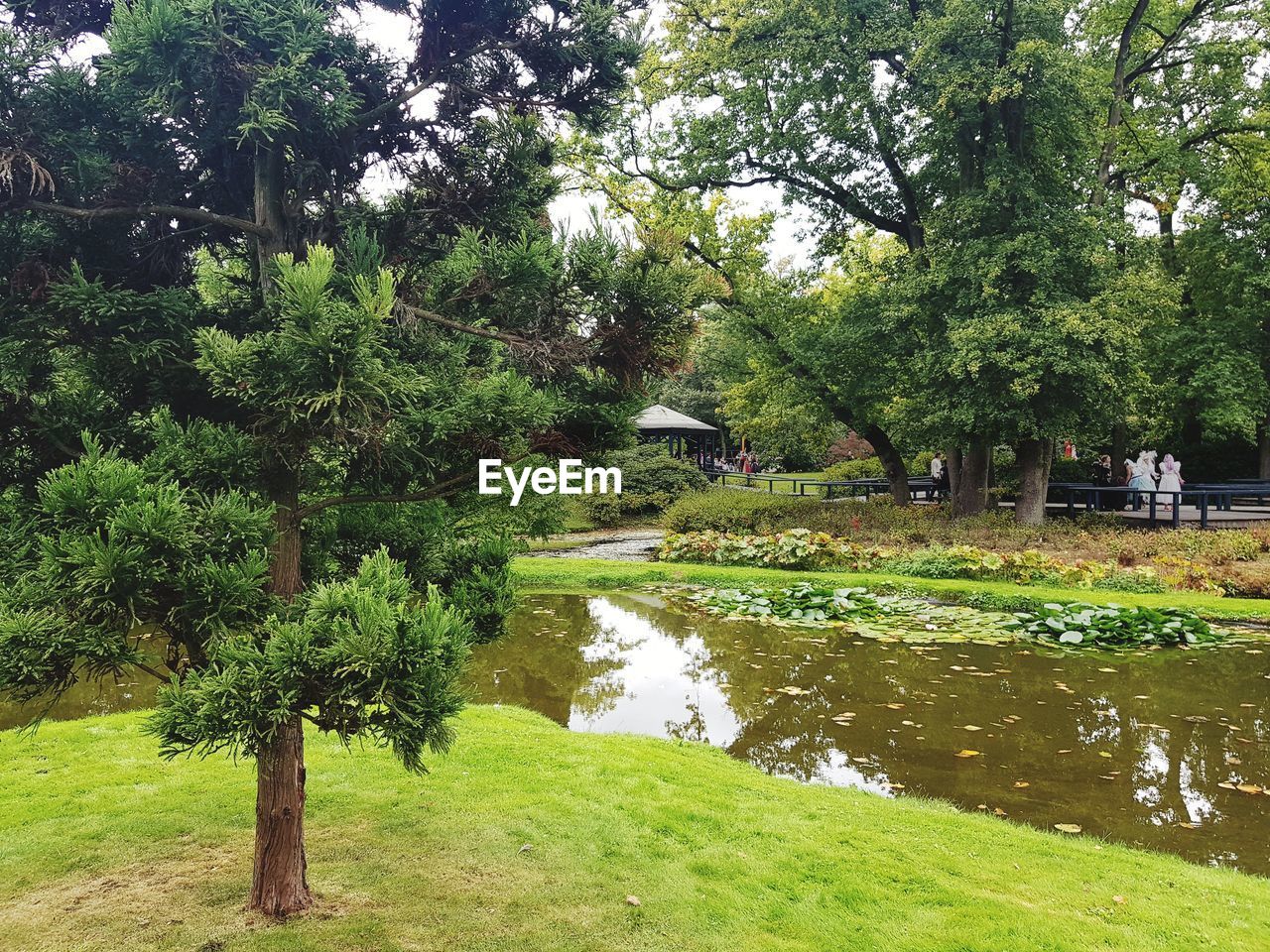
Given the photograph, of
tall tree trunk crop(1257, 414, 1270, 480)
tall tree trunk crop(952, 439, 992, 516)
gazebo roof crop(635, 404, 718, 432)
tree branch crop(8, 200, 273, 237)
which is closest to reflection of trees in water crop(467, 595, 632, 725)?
tree branch crop(8, 200, 273, 237)

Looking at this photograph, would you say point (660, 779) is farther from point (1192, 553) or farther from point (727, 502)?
point (727, 502)

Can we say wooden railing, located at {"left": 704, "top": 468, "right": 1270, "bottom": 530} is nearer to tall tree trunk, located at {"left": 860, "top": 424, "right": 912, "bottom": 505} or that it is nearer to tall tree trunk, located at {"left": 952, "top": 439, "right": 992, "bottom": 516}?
tall tree trunk, located at {"left": 860, "top": 424, "right": 912, "bottom": 505}

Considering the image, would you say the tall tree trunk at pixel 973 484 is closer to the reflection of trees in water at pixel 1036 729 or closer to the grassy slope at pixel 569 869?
the reflection of trees in water at pixel 1036 729

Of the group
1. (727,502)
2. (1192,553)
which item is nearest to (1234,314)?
(1192,553)

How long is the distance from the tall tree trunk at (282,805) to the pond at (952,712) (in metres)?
1.29

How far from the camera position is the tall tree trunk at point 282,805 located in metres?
3.38

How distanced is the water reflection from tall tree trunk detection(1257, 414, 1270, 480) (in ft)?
55.1

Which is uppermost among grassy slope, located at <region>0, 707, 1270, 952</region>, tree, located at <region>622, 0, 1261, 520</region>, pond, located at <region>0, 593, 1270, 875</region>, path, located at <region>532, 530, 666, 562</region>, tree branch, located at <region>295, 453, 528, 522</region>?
tree, located at <region>622, 0, 1261, 520</region>

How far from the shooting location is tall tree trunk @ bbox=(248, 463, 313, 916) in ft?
11.1

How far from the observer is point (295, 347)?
269cm

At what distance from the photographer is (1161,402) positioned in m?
20.0

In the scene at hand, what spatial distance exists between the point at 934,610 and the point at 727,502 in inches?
322

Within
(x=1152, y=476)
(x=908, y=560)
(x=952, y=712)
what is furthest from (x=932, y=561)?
(x=1152, y=476)

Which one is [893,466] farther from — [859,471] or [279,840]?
[279,840]
